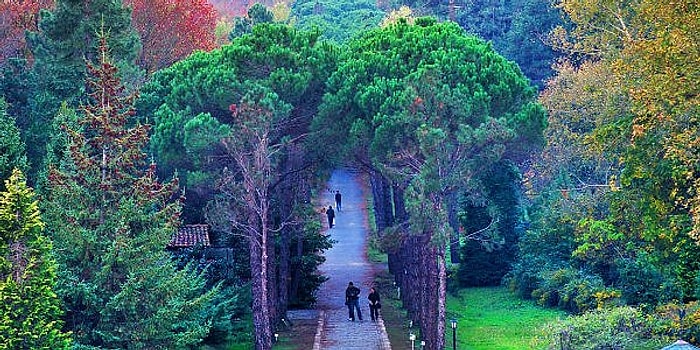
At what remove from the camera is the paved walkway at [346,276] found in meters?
29.2

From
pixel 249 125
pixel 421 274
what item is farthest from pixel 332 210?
pixel 249 125

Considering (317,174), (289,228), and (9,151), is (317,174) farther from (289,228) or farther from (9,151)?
(9,151)

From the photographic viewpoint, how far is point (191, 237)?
32.2 m

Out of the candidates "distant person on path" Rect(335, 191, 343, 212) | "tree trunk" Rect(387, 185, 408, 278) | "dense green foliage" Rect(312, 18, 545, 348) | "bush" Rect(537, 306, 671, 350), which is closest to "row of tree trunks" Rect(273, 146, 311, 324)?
"dense green foliage" Rect(312, 18, 545, 348)

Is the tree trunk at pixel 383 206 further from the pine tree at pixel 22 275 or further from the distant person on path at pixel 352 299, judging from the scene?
the pine tree at pixel 22 275

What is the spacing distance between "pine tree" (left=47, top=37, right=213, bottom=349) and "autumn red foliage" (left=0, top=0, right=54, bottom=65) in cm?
2506

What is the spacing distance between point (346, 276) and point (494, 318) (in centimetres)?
985

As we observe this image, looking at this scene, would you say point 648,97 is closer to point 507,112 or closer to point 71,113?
point 507,112

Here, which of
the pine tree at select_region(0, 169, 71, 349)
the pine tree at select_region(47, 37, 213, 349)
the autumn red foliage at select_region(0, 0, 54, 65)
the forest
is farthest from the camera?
the autumn red foliage at select_region(0, 0, 54, 65)

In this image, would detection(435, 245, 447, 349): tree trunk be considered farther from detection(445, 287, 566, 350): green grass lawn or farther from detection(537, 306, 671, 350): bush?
detection(537, 306, 671, 350): bush

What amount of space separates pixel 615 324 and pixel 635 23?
951 cm

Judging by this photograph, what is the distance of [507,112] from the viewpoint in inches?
1072

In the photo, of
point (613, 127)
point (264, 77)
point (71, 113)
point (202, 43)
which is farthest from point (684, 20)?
point (202, 43)

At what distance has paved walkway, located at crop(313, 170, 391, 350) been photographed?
2916 cm
